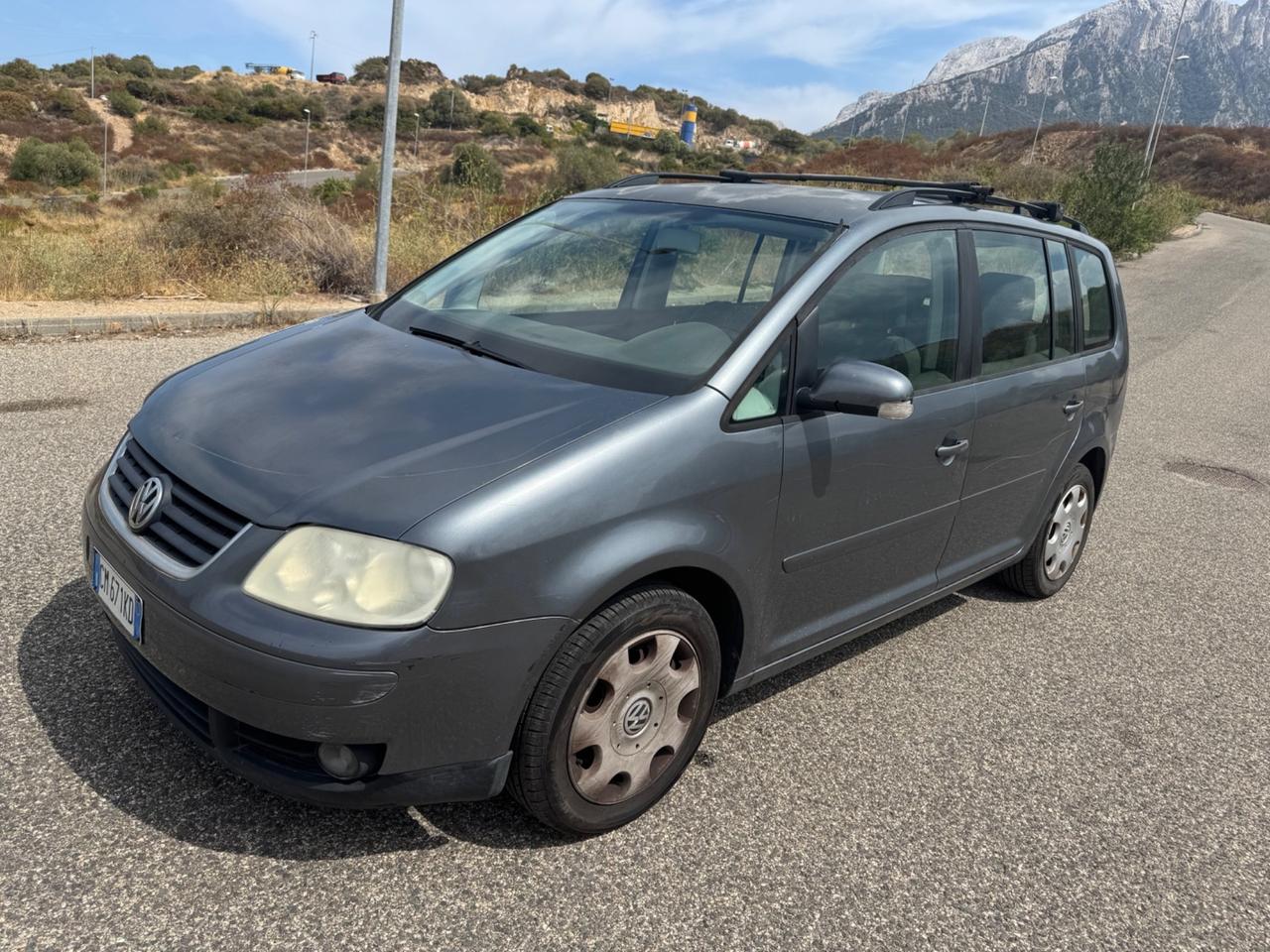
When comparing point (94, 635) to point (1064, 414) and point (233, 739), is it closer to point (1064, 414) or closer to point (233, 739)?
point (233, 739)

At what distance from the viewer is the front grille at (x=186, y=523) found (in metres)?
2.36

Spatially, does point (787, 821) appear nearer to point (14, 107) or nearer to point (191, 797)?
point (191, 797)

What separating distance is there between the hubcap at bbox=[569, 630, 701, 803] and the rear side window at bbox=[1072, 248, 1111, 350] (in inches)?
112

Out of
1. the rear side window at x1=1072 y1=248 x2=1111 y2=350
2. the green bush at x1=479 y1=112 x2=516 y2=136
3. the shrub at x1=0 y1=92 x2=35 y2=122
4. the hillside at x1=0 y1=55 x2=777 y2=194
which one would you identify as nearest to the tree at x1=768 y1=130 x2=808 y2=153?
the hillside at x1=0 y1=55 x2=777 y2=194

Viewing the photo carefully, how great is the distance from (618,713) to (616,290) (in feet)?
5.23

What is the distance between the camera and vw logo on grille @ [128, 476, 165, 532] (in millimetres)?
2510

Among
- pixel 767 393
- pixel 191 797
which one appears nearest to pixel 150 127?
pixel 191 797

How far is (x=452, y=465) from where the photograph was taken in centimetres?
238

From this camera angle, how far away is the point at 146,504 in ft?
8.36

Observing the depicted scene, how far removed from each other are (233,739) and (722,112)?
121770mm

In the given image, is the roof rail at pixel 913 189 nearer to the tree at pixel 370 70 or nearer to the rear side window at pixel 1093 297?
the rear side window at pixel 1093 297

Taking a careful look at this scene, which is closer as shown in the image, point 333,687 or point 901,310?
point 333,687

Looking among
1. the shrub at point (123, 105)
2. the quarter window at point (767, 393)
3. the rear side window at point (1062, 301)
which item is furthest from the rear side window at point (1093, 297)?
the shrub at point (123, 105)

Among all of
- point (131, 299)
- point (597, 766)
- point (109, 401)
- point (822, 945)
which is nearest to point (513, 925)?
point (597, 766)
